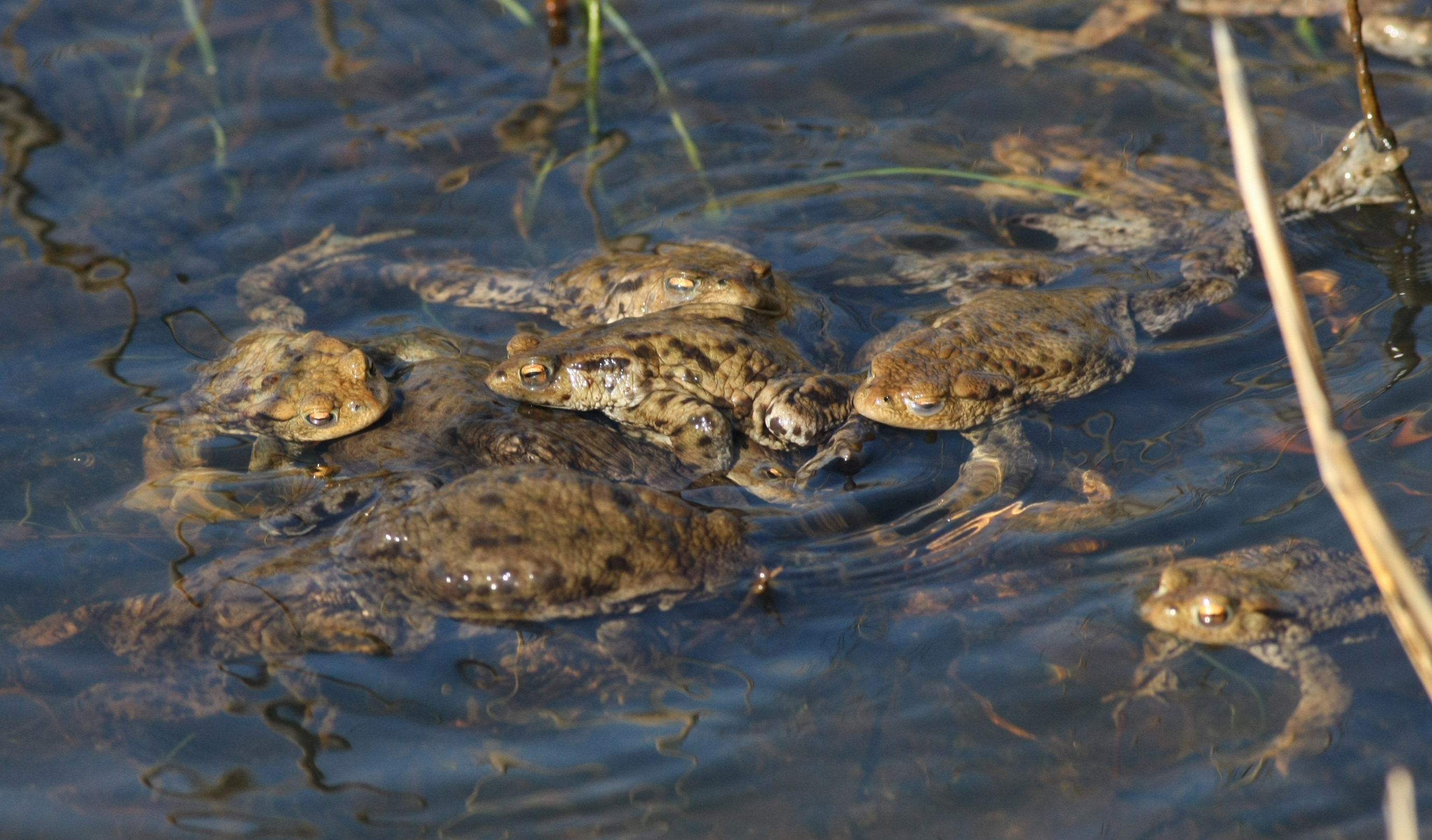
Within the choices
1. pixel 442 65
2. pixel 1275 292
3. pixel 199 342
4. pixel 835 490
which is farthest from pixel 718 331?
pixel 442 65

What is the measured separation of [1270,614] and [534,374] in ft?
11.2

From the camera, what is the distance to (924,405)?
17.3ft

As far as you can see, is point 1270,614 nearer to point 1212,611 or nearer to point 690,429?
point 1212,611

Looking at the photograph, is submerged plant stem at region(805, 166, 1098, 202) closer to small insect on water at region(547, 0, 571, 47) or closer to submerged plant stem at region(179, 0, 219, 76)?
small insect on water at region(547, 0, 571, 47)

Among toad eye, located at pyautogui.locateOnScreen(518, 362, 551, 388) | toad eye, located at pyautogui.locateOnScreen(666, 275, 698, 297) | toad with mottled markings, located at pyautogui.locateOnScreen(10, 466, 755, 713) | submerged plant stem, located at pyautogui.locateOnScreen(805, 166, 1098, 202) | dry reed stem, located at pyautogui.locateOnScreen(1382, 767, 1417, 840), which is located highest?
dry reed stem, located at pyautogui.locateOnScreen(1382, 767, 1417, 840)

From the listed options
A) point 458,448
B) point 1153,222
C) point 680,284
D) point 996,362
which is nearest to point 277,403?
point 458,448

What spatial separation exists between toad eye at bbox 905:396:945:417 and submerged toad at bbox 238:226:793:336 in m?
1.11

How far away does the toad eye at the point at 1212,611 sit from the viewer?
14.2 feet

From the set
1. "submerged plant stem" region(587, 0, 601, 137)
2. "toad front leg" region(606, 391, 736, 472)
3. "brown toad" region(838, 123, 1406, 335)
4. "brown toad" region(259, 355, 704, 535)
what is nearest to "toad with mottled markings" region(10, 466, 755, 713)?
"brown toad" region(259, 355, 704, 535)

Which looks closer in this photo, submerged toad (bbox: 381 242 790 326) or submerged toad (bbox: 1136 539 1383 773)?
submerged toad (bbox: 1136 539 1383 773)

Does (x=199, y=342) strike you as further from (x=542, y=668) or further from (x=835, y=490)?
(x=835, y=490)

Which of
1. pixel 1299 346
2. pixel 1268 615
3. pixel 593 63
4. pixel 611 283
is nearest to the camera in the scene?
pixel 1299 346

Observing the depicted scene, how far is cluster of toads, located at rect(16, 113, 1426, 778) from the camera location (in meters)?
4.39

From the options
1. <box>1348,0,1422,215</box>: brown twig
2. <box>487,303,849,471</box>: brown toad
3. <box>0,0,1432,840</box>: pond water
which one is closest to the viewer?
<box>0,0,1432,840</box>: pond water
